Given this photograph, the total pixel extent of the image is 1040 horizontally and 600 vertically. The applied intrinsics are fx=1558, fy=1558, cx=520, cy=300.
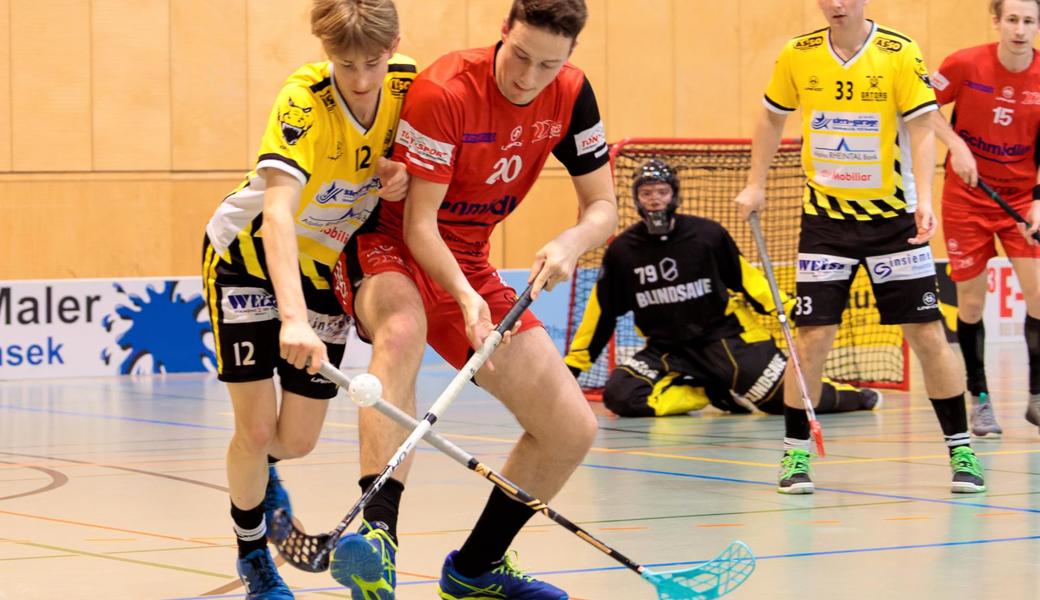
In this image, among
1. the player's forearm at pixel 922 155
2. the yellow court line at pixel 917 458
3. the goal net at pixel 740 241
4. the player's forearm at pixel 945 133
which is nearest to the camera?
the player's forearm at pixel 922 155

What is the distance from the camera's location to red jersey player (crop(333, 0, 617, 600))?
3.64 m

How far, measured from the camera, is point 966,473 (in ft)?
17.9

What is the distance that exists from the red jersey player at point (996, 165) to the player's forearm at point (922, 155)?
1.63 meters

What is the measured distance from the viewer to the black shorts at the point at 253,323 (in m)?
3.88

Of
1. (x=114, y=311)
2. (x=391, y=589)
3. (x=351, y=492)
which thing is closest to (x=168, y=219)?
(x=114, y=311)

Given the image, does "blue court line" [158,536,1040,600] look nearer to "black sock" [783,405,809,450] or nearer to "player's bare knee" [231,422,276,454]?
"player's bare knee" [231,422,276,454]

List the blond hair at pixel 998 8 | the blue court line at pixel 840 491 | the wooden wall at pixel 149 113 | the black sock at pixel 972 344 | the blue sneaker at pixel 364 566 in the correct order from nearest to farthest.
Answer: the blue sneaker at pixel 364 566, the blue court line at pixel 840 491, the blond hair at pixel 998 8, the black sock at pixel 972 344, the wooden wall at pixel 149 113

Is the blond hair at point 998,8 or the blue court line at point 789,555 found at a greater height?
the blond hair at point 998,8

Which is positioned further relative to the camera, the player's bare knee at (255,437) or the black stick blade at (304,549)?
the player's bare knee at (255,437)

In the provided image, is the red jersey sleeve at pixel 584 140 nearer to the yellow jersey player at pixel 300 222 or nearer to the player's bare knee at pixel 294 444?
the yellow jersey player at pixel 300 222

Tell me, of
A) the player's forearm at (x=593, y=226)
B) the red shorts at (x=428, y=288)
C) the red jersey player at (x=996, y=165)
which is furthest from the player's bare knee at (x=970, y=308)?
the red shorts at (x=428, y=288)

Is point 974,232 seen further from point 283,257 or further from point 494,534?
point 283,257

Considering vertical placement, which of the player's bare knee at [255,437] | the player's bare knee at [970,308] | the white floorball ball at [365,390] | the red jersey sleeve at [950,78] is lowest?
the player's bare knee at [255,437]

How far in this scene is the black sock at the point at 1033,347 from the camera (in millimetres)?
7352
